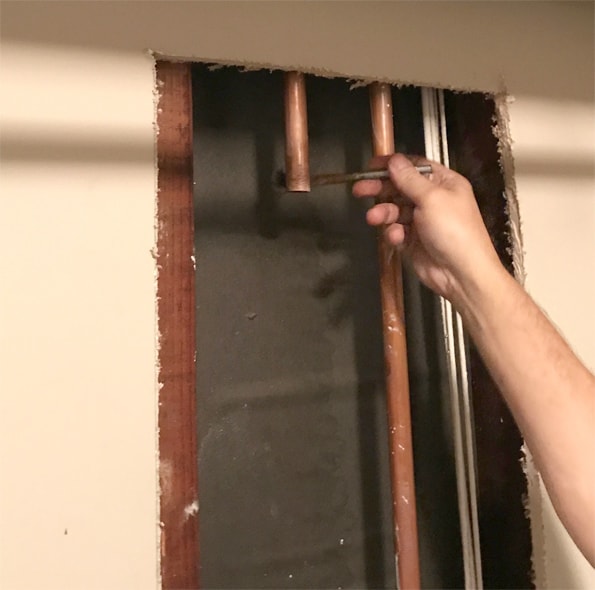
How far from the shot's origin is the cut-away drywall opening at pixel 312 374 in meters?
0.94

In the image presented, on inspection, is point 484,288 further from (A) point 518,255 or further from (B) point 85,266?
(B) point 85,266

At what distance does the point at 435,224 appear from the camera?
752 mm

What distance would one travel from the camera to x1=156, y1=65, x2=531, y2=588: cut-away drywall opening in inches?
36.9

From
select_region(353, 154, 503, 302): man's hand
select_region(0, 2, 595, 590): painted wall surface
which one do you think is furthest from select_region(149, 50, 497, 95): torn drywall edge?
select_region(353, 154, 503, 302): man's hand

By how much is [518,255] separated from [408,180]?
0.25m

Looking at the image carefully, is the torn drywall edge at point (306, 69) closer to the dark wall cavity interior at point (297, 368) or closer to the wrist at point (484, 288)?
the dark wall cavity interior at point (297, 368)

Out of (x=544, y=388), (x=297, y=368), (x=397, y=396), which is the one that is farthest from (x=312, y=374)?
(x=544, y=388)

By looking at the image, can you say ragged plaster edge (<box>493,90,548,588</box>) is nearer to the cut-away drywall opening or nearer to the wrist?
the cut-away drywall opening

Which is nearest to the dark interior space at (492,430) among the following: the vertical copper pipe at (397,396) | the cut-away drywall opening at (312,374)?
the cut-away drywall opening at (312,374)

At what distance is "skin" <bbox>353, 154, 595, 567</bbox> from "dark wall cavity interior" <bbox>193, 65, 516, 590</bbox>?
0.20 metres

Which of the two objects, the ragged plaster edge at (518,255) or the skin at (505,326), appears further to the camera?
the ragged plaster edge at (518,255)

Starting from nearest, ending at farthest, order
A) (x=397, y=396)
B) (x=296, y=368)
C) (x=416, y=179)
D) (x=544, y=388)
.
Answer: (x=544, y=388) < (x=416, y=179) < (x=397, y=396) < (x=296, y=368)

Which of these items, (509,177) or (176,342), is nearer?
(176,342)

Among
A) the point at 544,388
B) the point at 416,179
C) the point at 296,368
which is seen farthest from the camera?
the point at 296,368
